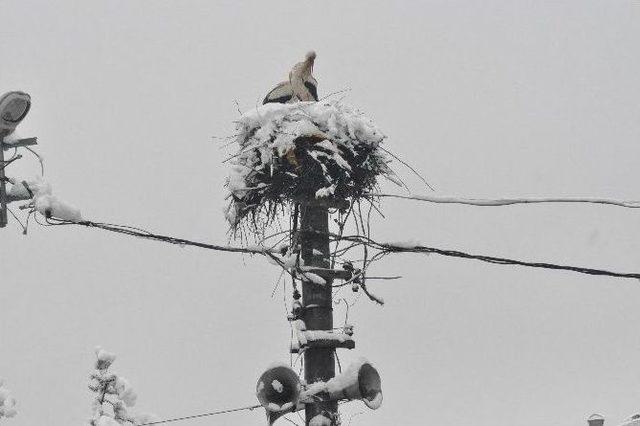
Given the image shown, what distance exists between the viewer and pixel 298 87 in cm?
885

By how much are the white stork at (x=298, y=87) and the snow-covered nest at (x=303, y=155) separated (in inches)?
36.1

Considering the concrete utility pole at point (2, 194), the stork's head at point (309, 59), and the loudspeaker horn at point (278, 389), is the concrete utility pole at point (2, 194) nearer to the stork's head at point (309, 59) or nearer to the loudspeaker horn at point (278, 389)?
the loudspeaker horn at point (278, 389)

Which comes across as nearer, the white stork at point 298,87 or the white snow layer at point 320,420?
the white snow layer at point 320,420

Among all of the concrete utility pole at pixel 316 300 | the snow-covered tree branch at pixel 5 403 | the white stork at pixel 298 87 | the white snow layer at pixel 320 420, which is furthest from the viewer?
the snow-covered tree branch at pixel 5 403

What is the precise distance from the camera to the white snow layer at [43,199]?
5.89 metres

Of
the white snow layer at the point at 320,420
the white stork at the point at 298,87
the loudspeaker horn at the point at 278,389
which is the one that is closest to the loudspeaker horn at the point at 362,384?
the white snow layer at the point at 320,420

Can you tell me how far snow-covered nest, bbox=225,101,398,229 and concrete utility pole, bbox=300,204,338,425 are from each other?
0.69 ft

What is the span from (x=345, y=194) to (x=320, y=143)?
1.49 ft

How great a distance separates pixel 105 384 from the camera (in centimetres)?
2100

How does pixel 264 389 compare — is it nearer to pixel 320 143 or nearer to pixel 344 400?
pixel 344 400

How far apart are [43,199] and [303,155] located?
2.19m

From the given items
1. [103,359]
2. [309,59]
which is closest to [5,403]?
[103,359]

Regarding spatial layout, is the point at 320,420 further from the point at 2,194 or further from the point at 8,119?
the point at 8,119

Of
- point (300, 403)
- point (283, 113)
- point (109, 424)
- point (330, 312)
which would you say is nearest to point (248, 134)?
point (283, 113)
